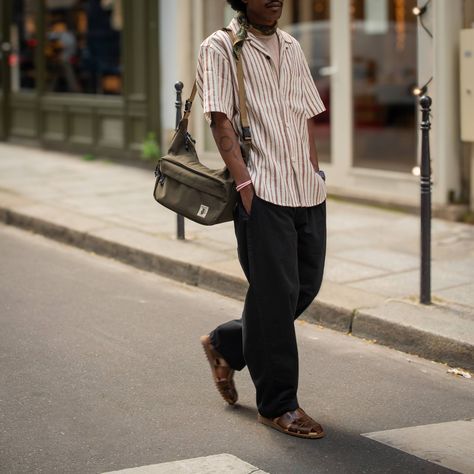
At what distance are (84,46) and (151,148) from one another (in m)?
2.36

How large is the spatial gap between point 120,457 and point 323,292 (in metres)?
2.61

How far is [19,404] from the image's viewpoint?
15.7 ft

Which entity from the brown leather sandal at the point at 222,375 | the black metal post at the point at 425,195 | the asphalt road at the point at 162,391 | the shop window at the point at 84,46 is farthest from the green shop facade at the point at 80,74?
the brown leather sandal at the point at 222,375

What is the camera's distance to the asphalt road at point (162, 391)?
4.20 meters

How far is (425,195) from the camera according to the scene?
6051 mm

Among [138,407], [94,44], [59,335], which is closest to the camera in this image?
[138,407]

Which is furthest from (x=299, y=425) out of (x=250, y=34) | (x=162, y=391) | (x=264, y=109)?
(x=250, y=34)

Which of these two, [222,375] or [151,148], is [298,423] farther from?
[151,148]

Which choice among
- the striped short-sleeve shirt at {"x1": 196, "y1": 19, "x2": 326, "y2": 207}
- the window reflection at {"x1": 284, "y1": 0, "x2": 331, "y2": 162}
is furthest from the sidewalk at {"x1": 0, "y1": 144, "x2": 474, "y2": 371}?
the window reflection at {"x1": 284, "y1": 0, "x2": 331, "y2": 162}

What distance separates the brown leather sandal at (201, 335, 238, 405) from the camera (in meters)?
4.75

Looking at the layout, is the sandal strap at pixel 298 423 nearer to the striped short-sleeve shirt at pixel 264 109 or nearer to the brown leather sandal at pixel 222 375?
the brown leather sandal at pixel 222 375

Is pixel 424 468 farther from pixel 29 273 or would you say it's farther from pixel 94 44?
pixel 94 44

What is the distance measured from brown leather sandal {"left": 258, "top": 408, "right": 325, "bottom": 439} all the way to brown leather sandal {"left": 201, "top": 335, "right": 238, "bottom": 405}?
368mm

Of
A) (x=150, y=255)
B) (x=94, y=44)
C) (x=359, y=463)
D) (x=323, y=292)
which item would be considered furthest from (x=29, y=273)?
(x=94, y=44)
